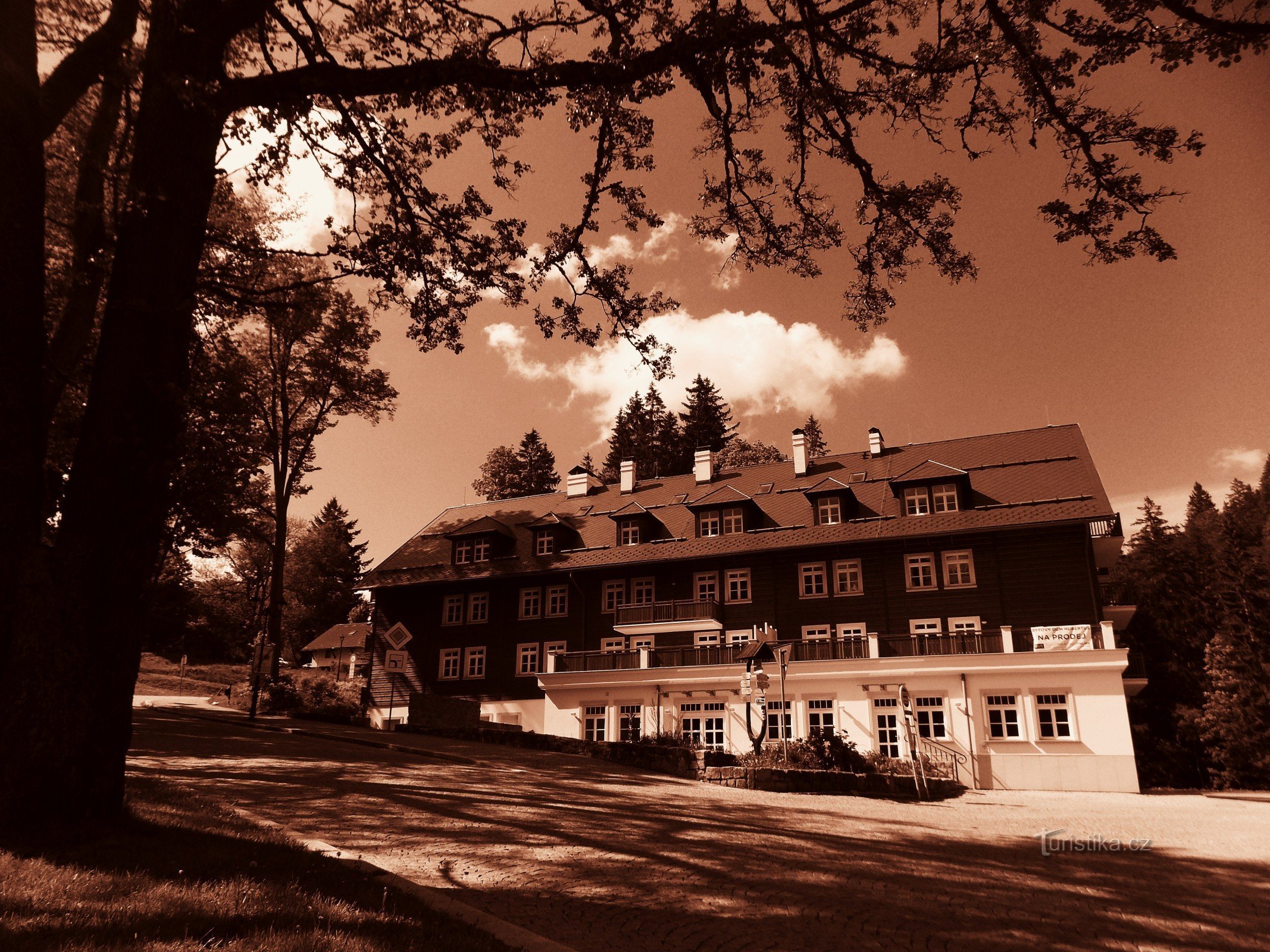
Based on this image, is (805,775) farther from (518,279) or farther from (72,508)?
(72,508)

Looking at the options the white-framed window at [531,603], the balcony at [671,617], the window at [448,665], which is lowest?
the window at [448,665]

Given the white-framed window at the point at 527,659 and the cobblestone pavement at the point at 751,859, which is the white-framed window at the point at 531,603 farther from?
the cobblestone pavement at the point at 751,859

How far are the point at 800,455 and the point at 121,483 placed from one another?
106ft

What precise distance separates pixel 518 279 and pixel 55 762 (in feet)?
22.4

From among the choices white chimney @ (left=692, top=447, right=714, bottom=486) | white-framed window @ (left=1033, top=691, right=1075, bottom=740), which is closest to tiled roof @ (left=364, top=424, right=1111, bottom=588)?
white chimney @ (left=692, top=447, right=714, bottom=486)

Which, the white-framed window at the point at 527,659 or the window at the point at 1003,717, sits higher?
the white-framed window at the point at 527,659

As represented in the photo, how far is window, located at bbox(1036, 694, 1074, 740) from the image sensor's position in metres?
24.7

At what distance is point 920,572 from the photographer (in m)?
29.9

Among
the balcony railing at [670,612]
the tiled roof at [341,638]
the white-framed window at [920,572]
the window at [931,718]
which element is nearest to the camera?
the window at [931,718]

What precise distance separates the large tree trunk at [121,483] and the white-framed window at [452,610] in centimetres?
3155

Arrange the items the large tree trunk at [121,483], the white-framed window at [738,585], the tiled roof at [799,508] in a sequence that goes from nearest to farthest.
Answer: the large tree trunk at [121,483] < the tiled roof at [799,508] < the white-framed window at [738,585]

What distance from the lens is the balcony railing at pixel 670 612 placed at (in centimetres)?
3275

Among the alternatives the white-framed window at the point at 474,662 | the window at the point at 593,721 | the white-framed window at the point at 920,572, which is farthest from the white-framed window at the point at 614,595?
the white-framed window at the point at 920,572

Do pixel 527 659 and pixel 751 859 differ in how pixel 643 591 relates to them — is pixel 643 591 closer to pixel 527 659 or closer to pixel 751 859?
pixel 527 659
